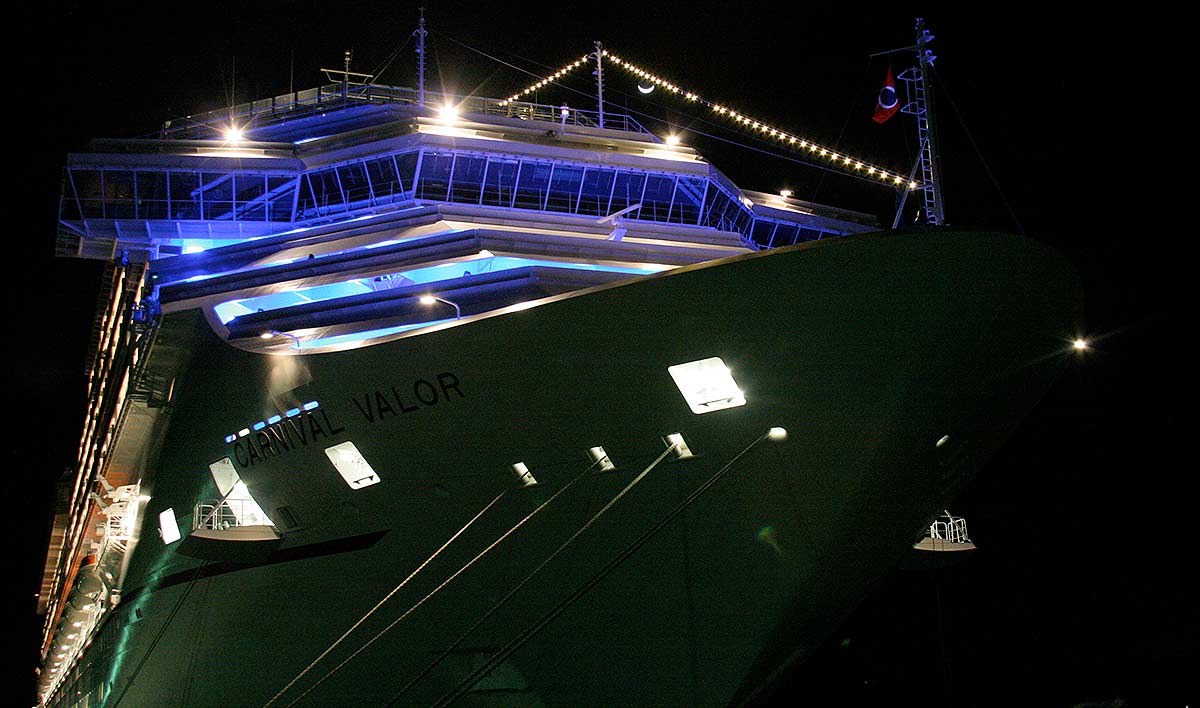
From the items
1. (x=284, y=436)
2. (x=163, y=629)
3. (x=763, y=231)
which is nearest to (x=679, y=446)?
(x=284, y=436)

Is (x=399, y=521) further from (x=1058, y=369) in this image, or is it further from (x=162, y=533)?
(x=1058, y=369)

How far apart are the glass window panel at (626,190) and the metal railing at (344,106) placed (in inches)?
56.4

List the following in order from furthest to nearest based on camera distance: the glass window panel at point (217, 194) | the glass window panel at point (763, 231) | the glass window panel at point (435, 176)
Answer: the glass window panel at point (763, 231) → the glass window panel at point (217, 194) → the glass window panel at point (435, 176)

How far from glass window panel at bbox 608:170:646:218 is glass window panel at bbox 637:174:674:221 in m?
0.13

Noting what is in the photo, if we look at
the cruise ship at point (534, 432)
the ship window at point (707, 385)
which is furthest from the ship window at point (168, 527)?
the ship window at point (707, 385)

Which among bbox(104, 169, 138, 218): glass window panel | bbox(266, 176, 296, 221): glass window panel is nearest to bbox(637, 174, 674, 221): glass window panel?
bbox(266, 176, 296, 221): glass window panel

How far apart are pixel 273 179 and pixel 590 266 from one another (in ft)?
18.4

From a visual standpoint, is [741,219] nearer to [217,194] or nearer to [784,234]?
[784,234]

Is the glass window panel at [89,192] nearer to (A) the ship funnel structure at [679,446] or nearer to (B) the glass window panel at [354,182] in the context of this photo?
(B) the glass window panel at [354,182]

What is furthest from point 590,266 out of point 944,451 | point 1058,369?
point 1058,369

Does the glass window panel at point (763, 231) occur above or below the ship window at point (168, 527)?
above

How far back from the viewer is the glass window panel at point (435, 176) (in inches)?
536

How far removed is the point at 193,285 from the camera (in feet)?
40.8

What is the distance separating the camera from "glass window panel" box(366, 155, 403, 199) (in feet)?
45.2
